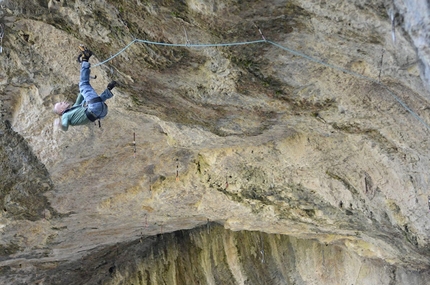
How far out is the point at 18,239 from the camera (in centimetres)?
727

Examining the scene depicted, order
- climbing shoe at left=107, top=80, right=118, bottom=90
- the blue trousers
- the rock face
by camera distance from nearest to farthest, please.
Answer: the rock face
the blue trousers
climbing shoe at left=107, top=80, right=118, bottom=90

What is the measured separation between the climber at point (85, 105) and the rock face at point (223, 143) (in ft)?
0.87

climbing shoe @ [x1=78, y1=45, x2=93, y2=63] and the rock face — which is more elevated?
climbing shoe @ [x1=78, y1=45, x2=93, y2=63]

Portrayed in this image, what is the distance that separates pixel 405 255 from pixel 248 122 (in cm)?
257

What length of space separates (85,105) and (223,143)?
1.89 meters

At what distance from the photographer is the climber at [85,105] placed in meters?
4.21

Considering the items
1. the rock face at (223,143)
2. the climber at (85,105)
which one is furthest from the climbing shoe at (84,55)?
the rock face at (223,143)

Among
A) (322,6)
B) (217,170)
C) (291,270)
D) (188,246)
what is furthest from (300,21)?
(188,246)

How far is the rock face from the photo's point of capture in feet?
11.5

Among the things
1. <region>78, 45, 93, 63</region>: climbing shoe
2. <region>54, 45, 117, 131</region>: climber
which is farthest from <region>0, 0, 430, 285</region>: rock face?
<region>54, 45, 117, 131</region>: climber

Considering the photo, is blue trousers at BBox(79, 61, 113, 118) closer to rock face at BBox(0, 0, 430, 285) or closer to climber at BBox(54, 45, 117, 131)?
climber at BBox(54, 45, 117, 131)

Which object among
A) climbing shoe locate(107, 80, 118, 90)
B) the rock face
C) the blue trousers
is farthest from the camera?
climbing shoe locate(107, 80, 118, 90)

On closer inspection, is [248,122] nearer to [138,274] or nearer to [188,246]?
[188,246]

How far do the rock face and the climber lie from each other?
26 centimetres
